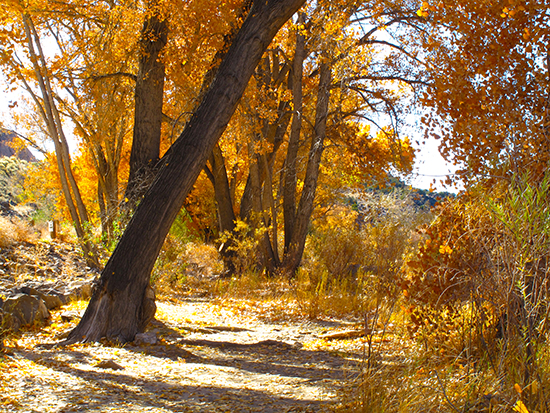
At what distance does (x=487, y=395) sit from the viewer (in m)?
2.47

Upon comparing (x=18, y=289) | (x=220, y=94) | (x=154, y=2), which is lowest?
(x=18, y=289)

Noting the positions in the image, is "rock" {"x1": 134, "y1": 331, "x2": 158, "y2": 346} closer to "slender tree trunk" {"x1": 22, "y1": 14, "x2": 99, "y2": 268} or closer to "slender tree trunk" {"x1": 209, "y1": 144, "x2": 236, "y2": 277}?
"slender tree trunk" {"x1": 22, "y1": 14, "x2": 99, "y2": 268}

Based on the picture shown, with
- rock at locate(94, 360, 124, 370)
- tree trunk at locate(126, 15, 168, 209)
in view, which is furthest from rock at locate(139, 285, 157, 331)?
tree trunk at locate(126, 15, 168, 209)

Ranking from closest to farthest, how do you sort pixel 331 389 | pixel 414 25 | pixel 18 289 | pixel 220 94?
pixel 331 389 < pixel 220 94 < pixel 18 289 < pixel 414 25

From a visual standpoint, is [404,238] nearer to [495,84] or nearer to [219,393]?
[495,84]

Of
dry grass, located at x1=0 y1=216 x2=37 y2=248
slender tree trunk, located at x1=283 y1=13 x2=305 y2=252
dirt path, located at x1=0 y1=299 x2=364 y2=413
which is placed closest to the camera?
dirt path, located at x1=0 y1=299 x2=364 y2=413

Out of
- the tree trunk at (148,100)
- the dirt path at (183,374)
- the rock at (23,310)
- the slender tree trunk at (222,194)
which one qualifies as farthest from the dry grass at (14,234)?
the dirt path at (183,374)

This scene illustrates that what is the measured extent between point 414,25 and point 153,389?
8832 mm

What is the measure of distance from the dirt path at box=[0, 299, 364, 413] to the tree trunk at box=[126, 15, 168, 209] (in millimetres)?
2510

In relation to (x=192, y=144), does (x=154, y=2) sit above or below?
above

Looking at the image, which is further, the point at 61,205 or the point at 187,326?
the point at 61,205

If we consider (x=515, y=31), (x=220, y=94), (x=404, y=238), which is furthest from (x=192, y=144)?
(x=404, y=238)

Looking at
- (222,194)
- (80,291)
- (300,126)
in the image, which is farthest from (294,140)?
(80,291)

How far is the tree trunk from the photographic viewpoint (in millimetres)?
6840
